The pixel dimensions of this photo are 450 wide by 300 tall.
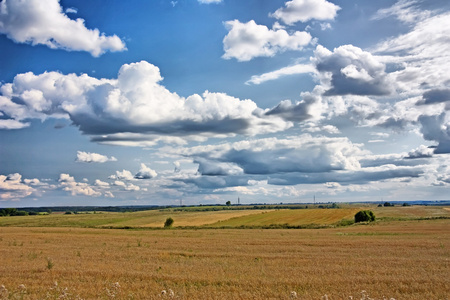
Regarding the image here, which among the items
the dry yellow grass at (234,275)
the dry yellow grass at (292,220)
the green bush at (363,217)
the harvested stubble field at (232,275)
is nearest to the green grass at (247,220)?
the dry yellow grass at (292,220)

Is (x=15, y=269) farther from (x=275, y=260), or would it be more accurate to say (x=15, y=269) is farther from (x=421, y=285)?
(x=421, y=285)

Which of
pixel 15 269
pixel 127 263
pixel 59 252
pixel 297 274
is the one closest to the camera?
pixel 297 274

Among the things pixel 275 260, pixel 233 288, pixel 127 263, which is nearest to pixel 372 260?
pixel 275 260

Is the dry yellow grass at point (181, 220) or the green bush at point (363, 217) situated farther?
the dry yellow grass at point (181, 220)

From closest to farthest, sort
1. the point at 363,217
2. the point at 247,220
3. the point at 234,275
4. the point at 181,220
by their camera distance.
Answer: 1. the point at 234,275
2. the point at 363,217
3. the point at 247,220
4. the point at 181,220

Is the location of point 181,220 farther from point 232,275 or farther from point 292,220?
point 232,275

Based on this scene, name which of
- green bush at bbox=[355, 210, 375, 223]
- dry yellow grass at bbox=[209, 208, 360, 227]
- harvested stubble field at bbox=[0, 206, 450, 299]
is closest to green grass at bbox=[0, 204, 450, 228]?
dry yellow grass at bbox=[209, 208, 360, 227]

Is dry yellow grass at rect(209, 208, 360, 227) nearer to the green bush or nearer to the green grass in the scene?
the green grass

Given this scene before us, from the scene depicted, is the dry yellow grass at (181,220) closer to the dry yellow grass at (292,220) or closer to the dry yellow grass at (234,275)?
the dry yellow grass at (292,220)

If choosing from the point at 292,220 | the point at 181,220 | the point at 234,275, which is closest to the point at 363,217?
the point at 292,220

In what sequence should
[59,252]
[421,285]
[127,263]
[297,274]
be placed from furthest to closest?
[59,252], [127,263], [297,274], [421,285]

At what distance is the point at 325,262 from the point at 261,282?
910 cm

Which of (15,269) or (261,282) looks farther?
(15,269)

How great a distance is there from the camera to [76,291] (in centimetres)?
1605
